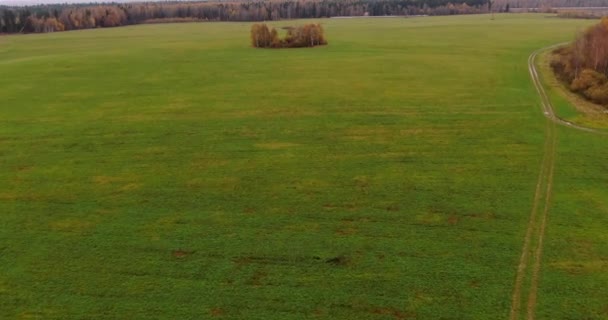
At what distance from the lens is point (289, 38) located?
103312 mm

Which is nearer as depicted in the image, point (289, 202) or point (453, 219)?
point (453, 219)

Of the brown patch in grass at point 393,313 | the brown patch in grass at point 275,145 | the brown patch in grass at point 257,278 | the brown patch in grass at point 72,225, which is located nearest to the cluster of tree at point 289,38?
the brown patch in grass at point 275,145

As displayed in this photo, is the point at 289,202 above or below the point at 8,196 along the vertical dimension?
below

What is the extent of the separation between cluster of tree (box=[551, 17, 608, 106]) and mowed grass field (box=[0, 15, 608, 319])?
259 inches

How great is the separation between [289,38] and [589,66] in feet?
183

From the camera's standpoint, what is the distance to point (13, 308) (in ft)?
70.9

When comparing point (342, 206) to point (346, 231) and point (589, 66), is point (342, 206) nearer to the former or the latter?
point (346, 231)

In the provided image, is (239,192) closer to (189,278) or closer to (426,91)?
(189,278)

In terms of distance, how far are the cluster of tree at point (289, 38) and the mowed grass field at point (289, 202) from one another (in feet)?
134

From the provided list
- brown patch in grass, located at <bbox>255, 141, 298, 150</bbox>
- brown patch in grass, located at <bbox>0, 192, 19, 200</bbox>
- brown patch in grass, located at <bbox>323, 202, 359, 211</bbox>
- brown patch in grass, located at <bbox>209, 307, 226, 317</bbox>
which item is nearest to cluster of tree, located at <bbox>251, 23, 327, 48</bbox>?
brown patch in grass, located at <bbox>255, 141, 298, 150</bbox>

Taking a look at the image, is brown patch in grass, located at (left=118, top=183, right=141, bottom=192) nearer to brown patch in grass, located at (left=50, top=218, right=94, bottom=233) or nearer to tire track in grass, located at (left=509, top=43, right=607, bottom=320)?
brown patch in grass, located at (left=50, top=218, right=94, bottom=233)

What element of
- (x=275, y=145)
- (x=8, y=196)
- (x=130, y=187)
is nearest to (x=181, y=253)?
(x=130, y=187)

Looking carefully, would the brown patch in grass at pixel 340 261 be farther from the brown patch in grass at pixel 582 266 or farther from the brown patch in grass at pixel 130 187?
the brown patch in grass at pixel 130 187

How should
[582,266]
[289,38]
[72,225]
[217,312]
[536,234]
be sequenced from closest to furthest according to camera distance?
1. [217,312]
2. [582,266]
3. [536,234]
4. [72,225]
5. [289,38]
